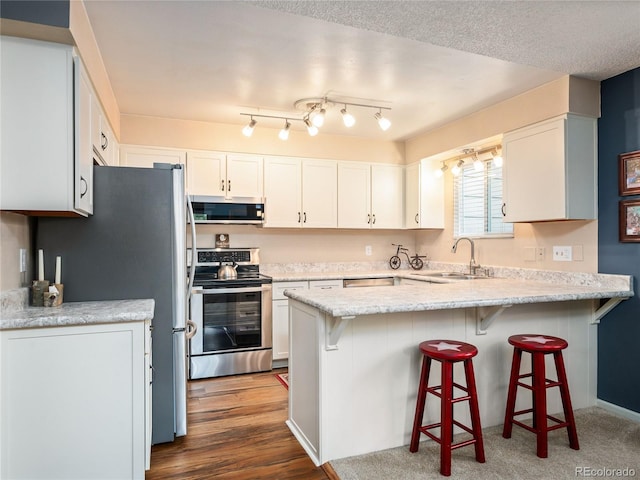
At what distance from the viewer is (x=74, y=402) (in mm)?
1813

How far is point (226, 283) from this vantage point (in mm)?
3791

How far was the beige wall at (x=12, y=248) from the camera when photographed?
1896 mm

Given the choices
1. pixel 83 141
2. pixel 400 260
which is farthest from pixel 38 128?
pixel 400 260

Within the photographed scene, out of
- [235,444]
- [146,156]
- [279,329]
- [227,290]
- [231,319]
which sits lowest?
[235,444]

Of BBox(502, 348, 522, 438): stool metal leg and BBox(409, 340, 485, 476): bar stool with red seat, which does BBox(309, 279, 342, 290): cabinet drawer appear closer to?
BBox(409, 340, 485, 476): bar stool with red seat

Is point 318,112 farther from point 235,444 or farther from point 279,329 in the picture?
point 235,444

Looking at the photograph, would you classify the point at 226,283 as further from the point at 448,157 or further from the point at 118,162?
the point at 448,157

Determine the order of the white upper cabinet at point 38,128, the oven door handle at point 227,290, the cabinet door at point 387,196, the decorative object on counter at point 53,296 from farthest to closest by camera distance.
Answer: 1. the cabinet door at point 387,196
2. the oven door handle at point 227,290
3. the decorative object on counter at point 53,296
4. the white upper cabinet at point 38,128

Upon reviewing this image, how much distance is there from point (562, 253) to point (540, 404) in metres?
1.43

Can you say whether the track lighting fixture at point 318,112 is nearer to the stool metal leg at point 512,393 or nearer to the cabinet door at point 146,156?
the cabinet door at point 146,156

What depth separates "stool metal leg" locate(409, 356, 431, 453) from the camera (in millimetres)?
2273

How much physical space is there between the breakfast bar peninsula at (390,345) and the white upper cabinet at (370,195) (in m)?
1.99

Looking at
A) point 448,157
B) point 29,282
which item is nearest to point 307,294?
point 29,282

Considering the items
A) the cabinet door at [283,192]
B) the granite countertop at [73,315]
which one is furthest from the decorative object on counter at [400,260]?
the granite countertop at [73,315]
